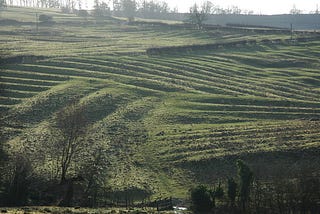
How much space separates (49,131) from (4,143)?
21.5ft

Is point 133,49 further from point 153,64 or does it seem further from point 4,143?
point 4,143

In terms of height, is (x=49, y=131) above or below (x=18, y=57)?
below

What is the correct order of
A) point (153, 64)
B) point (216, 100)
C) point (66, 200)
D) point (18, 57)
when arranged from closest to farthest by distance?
point (66, 200)
point (216, 100)
point (18, 57)
point (153, 64)

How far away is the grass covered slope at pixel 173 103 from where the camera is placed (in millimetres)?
52781

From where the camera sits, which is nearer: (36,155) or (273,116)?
(36,155)

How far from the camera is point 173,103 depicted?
74.2 m

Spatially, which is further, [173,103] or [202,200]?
[173,103]

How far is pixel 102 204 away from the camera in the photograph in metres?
41.5

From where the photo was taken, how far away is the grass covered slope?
5278cm

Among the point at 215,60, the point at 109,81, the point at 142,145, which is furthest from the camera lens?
the point at 215,60

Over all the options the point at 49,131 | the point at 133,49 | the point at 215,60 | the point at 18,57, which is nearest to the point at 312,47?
the point at 215,60

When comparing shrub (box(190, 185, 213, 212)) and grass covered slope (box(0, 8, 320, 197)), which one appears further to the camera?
grass covered slope (box(0, 8, 320, 197))

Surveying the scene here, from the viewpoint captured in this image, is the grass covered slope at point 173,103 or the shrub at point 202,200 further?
the grass covered slope at point 173,103

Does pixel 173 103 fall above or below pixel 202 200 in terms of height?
above
